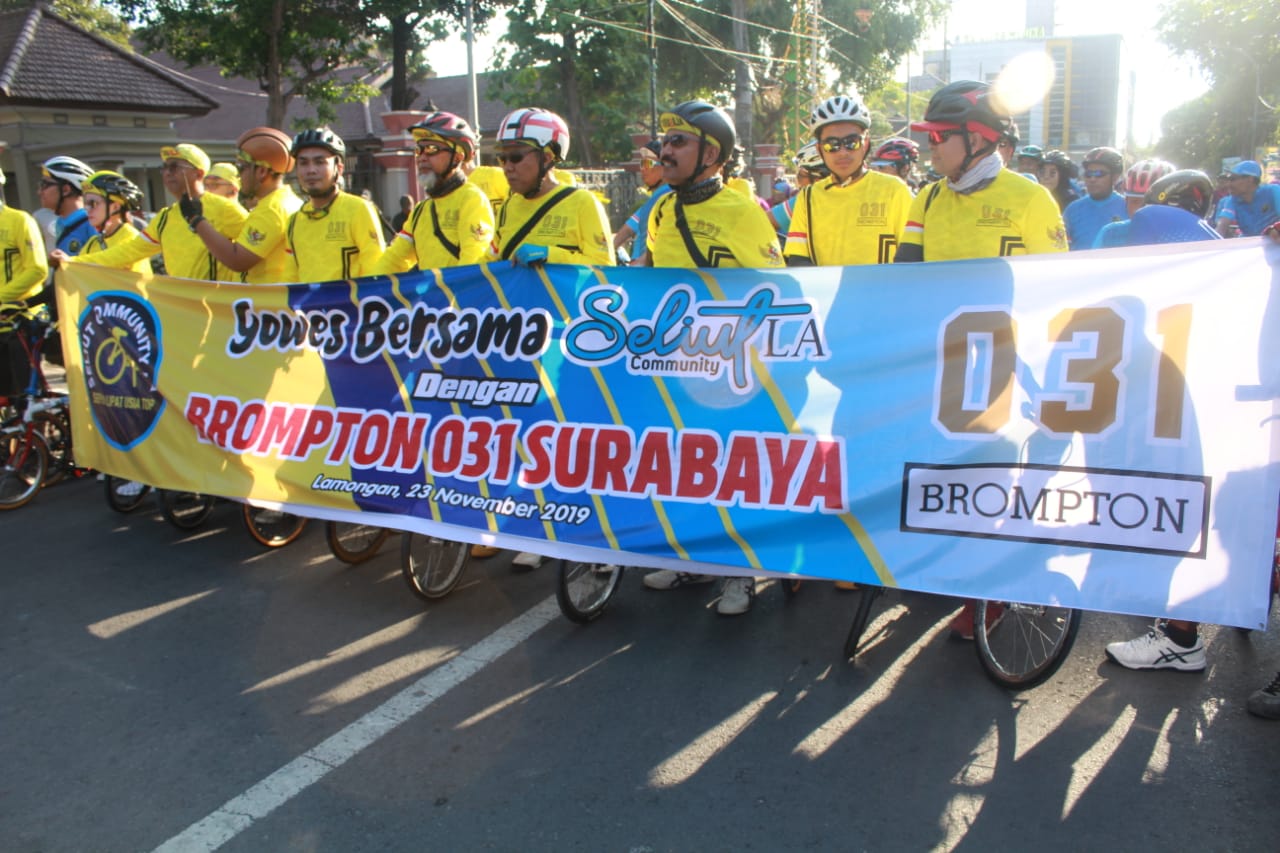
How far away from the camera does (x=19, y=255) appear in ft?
23.4

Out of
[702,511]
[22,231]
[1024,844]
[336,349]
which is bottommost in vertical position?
[1024,844]

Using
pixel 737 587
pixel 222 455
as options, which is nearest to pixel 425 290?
pixel 222 455

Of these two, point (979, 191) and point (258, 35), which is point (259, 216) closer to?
point (979, 191)

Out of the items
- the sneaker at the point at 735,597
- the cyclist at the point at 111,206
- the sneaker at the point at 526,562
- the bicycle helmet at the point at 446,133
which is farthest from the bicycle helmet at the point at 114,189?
the sneaker at the point at 735,597

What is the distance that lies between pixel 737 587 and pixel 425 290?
2180 mm

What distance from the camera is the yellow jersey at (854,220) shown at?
5492mm

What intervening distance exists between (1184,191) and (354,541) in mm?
4763

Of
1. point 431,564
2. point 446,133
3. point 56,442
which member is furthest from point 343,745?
point 56,442

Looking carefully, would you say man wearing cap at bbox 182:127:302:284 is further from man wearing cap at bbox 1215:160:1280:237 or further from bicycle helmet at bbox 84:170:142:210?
man wearing cap at bbox 1215:160:1280:237

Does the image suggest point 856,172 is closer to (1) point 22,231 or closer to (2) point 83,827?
(2) point 83,827

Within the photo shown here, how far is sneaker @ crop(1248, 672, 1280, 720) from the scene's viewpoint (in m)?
3.84

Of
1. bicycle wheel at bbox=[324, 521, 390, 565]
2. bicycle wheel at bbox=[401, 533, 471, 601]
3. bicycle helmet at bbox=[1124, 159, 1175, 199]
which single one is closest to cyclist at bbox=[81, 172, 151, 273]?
bicycle wheel at bbox=[324, 521, 390, 565]

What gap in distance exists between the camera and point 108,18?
40844mm

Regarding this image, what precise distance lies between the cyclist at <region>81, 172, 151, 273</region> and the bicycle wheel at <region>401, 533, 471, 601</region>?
3.51m
